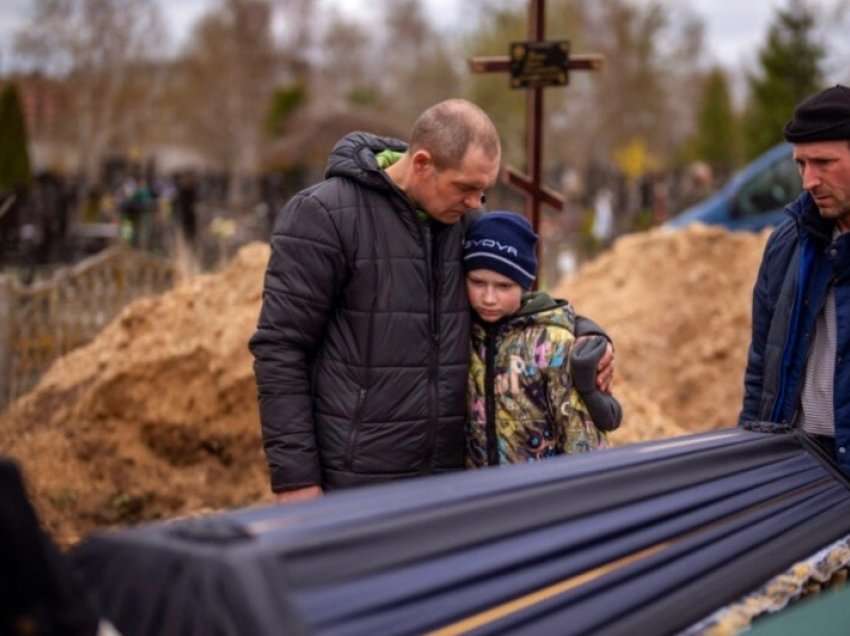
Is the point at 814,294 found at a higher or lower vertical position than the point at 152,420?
higher

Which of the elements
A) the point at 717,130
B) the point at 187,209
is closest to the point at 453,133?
the point at 187,209

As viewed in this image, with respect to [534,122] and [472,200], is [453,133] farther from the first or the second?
[534,122]

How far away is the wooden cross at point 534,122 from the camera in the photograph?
5.82 meters

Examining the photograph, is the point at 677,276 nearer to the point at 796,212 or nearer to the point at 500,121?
the point at 796,212

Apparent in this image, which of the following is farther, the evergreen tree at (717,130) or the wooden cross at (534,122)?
the evergreen tree at (717,130)

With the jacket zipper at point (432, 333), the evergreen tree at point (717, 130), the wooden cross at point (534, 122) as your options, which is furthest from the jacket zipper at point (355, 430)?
the evergreen tree at point (717, 130)

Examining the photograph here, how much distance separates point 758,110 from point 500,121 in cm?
1166

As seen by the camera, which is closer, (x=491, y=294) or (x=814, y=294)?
(x=491, y=294)

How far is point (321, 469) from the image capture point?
3.33m

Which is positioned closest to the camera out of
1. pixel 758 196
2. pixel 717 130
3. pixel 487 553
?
pixel 487 553

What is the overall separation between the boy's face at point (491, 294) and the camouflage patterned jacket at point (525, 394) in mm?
54

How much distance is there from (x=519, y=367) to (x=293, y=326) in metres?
0.59

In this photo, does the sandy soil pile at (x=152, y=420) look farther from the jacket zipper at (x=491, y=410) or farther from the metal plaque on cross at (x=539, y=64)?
the jacket zipper at (x=491, y=410)

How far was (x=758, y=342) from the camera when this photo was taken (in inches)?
150
